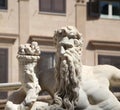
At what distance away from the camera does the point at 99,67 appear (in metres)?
5.56

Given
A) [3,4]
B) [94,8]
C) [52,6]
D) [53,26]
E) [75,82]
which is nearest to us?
[75,82]

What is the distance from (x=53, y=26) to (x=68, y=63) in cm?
3732

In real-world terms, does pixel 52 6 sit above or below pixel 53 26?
above

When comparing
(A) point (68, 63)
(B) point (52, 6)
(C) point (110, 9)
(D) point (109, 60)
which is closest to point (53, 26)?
(B) point (52, 6)

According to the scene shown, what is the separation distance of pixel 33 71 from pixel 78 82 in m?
0.48

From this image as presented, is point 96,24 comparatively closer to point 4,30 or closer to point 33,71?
point 4,30

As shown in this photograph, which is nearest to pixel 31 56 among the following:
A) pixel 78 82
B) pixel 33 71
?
pixel 33 71

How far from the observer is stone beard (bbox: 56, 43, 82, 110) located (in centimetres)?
524

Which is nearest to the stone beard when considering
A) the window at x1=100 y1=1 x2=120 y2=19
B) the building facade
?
the building facade

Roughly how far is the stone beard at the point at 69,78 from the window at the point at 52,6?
36933mm

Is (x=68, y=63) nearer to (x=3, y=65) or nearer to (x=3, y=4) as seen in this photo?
(x=3, y=65)

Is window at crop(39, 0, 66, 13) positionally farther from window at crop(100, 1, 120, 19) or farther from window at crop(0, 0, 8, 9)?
window at crop(100, 1, 120, 19)

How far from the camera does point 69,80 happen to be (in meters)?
5.25

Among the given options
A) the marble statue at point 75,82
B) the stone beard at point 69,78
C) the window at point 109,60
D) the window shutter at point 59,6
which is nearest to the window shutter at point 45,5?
the window shutter at point 59,6
